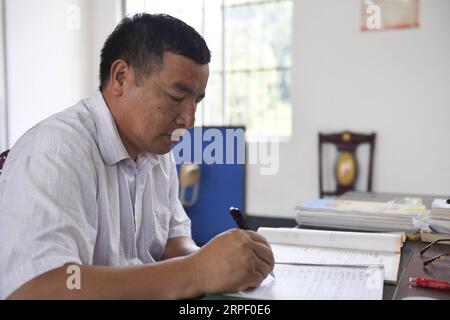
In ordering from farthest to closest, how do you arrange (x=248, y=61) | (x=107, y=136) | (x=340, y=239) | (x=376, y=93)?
1. (x=248, y=61)
2. (x=376, y=93)
3. (x=340, y=239)
4. (x=107, y=136)

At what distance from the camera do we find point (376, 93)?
11.1 ft

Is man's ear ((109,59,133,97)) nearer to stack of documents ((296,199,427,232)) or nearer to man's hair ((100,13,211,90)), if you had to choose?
man's hair ((100,13,211,90))

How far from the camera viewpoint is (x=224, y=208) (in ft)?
12.7

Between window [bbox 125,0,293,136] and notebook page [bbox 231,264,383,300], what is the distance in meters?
3.00

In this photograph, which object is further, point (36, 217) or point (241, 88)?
point (241, 88)

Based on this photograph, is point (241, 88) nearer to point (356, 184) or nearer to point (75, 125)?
point (356, 184)

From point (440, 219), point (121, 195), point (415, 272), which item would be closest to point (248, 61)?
point (440, 219)

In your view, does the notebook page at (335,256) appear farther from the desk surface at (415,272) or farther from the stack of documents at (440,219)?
the stack of documents at (440,219)

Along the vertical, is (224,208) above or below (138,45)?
below

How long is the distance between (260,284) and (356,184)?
291 centimetres

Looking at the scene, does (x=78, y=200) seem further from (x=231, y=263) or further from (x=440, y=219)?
(x=440, y=219)

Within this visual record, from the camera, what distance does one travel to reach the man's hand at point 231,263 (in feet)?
2.24

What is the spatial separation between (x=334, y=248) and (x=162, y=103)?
1.75ft
